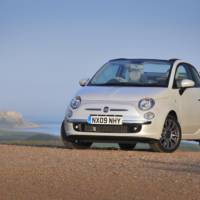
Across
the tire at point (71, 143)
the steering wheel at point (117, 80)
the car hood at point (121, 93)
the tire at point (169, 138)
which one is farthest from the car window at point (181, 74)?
the tire at point (71, 143)

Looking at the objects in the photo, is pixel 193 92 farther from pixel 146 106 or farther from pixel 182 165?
pixel 182 165

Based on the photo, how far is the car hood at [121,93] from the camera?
15.9 metres

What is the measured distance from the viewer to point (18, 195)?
9.59 meters

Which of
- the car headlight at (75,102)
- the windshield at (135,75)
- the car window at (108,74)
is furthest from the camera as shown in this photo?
the car window at (108,74)

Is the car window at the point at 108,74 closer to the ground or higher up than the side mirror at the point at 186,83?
higher up

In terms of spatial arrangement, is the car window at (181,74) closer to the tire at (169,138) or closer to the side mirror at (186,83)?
the side mirror at (186,83)

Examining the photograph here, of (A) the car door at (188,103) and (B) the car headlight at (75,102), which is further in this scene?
(A) the car door at (188,103)

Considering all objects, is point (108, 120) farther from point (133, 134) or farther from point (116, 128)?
point (133, 134)

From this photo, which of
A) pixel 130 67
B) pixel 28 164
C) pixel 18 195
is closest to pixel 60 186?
pixel 18 195

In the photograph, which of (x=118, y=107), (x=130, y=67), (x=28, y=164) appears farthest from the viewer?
(x=130, y=67)

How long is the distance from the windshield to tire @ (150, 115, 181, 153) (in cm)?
69

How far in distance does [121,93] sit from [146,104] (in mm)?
476

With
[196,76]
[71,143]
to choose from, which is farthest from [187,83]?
[71,143]

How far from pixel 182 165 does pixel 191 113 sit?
13.9 feet
